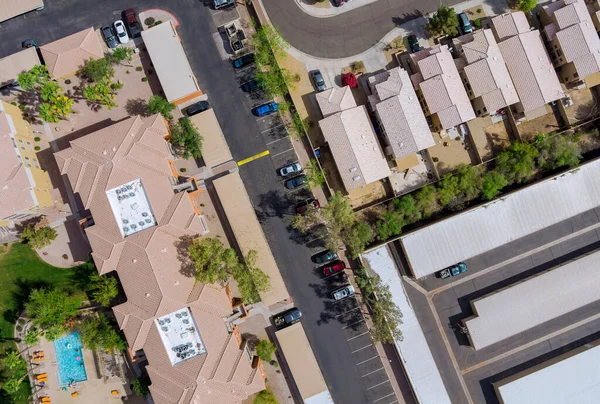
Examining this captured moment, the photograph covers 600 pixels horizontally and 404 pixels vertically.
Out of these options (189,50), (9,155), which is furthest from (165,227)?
(189,50)

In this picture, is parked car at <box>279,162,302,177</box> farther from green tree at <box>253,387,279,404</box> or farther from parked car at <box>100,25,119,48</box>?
green tree at <box>253,387,279,404</box>

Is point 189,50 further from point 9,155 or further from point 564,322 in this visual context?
point 564,322

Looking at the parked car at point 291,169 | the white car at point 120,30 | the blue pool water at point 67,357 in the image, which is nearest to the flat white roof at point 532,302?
the parked car at point 291,169

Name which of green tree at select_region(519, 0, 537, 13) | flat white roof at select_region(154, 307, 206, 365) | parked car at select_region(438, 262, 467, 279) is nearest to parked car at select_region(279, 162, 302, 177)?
flat white roof at select_region(154, 307, 206, 365)

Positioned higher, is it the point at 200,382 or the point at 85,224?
the point at 85,224

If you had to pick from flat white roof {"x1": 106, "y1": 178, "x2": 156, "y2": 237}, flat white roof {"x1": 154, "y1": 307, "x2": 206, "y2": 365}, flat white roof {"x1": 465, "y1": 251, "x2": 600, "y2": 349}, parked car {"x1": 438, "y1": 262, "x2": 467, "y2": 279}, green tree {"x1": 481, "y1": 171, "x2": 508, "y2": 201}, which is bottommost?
flat white roof {"x1": 465, "y1": 251, "x2": 600, "y2": 349}

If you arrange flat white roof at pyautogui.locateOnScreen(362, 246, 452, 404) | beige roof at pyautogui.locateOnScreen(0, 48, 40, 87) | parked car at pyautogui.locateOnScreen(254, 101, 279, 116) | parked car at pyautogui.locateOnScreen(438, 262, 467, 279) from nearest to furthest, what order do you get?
beige roof at pyautogui.locateOnScreen(0, 48, 40, 87)
flat white roof at pyautogui.locateOnScreen(362, 246, 452, 404)
parked car at pyautogui.locateOnScreen(254, 101, 279, 116)
parked car at pyautogui.locateOnScreen(438, 262, 467, 279)

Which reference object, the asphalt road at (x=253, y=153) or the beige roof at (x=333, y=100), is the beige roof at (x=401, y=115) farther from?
the asphalt road at (x=253, y=153)
